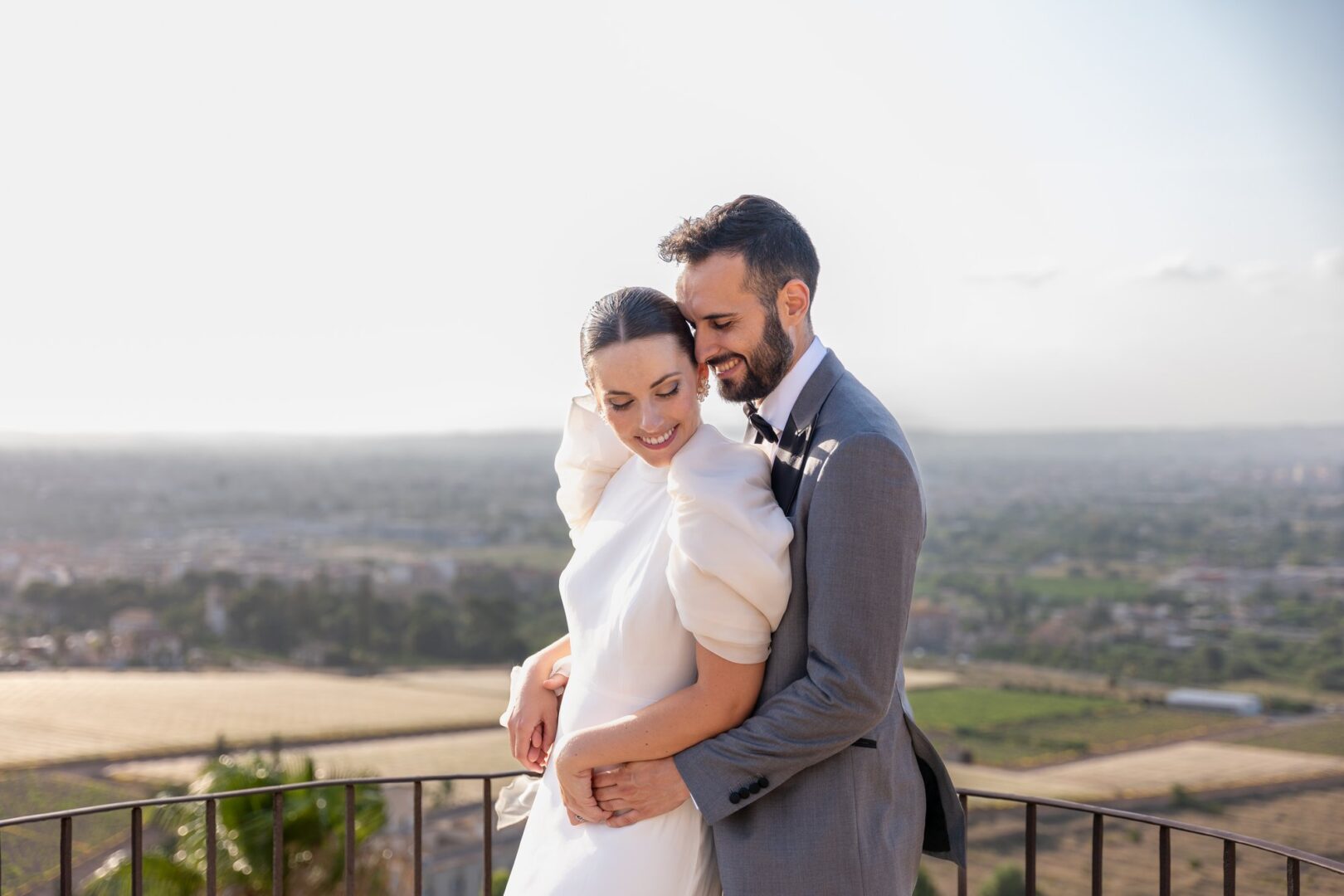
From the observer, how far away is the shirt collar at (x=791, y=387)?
5.59 feet

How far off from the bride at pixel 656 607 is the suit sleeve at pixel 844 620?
0.16 feet

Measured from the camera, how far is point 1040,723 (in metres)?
35.9

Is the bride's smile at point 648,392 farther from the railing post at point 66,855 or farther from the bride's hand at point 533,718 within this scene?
the railing post at point 66,855

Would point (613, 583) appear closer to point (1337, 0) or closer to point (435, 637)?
point (1337, 0)

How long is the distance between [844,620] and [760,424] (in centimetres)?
37

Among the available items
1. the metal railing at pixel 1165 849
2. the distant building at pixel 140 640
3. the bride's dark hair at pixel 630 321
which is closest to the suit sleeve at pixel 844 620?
the bride's dark hair at pixel 630 321

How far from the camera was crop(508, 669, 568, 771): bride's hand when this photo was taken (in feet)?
6.02

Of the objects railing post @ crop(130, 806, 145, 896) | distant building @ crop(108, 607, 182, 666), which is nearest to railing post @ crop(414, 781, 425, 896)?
railing post @ crop(130, 806, 145, 896)

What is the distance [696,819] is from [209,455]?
69140mm

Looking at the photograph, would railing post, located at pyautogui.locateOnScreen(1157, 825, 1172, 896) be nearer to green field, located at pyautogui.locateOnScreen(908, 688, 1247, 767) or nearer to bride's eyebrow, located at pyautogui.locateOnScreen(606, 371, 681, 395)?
bride's eyebrow, located at pyautogui.locateOnScreen(606, 371, 681, 395)

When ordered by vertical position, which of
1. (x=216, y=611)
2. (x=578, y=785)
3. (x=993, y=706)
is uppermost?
(x=578, y=785)

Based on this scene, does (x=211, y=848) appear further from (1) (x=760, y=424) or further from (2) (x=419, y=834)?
(1) (x=760, y=424)

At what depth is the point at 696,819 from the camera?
64.7 inches

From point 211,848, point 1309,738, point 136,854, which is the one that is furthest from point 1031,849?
point 1309,738
